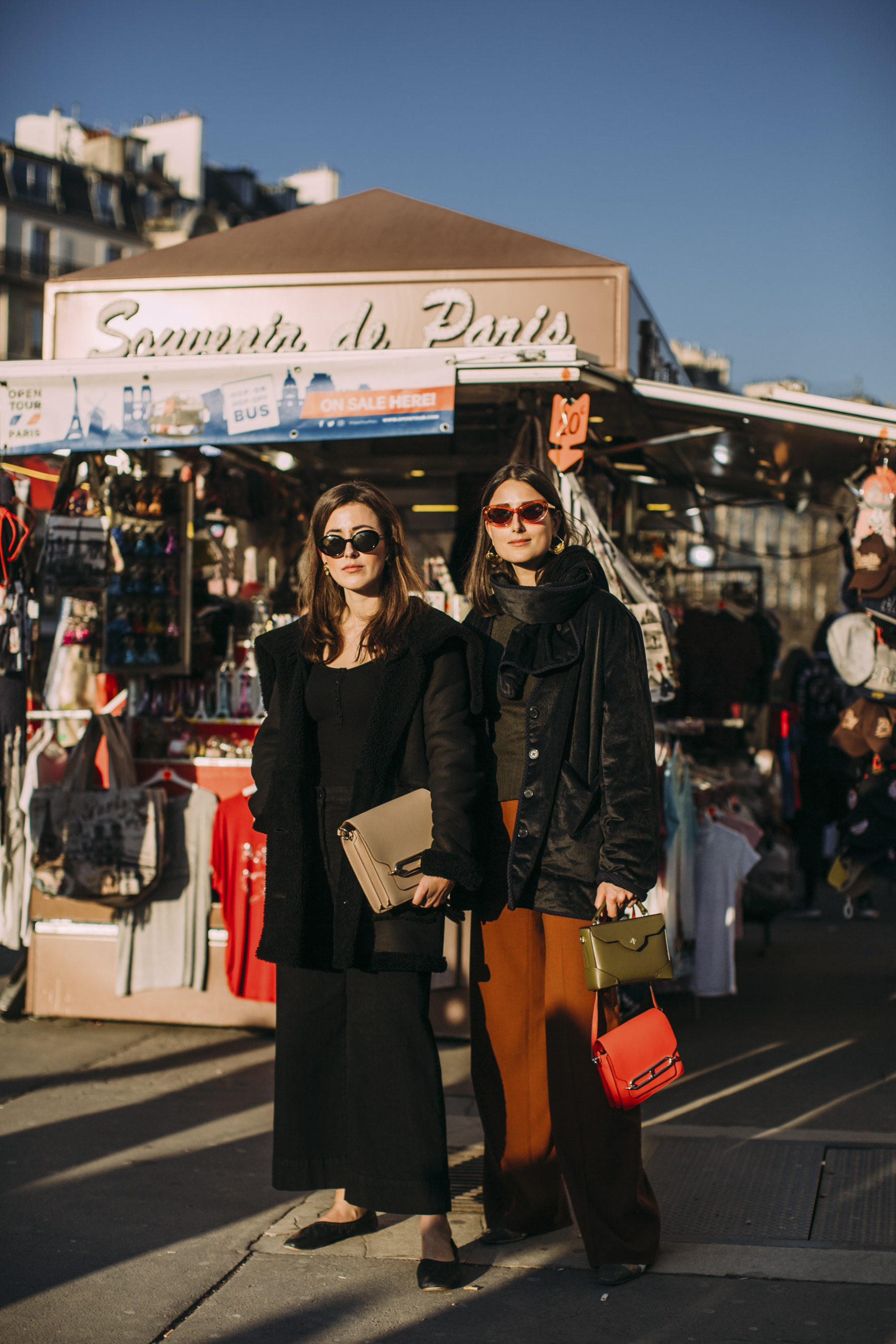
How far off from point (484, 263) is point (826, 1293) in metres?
4.39

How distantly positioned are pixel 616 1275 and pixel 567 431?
308 cm

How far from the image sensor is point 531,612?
3352 millimetres

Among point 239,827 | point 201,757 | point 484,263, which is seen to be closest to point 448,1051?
point 239,827

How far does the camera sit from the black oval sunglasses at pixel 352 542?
3340mm

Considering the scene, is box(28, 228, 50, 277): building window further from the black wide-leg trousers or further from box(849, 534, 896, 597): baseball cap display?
the black wide-leg trousers

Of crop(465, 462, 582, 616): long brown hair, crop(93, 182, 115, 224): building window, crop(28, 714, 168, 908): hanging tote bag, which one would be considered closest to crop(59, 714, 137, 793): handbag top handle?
crop(28, 714, 168, 908): hanging tote bag

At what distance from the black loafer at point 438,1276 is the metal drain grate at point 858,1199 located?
100cm

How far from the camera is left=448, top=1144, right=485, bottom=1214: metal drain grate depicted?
375 centimetres

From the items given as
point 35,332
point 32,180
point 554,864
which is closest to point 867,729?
point 554,864

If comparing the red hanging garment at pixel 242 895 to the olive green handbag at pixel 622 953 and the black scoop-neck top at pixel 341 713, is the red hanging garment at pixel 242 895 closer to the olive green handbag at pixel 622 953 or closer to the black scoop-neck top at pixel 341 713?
the black scoop-neck top at pixel 341 713

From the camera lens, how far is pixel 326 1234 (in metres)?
3.43

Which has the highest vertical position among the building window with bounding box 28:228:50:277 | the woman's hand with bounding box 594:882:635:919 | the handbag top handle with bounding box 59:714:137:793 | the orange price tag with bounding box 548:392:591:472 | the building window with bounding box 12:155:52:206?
the building window with bounding box 12:155:52:206

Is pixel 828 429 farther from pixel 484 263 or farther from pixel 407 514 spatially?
pixel 407 514

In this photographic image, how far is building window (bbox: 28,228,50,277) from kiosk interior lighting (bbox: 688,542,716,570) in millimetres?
44599
